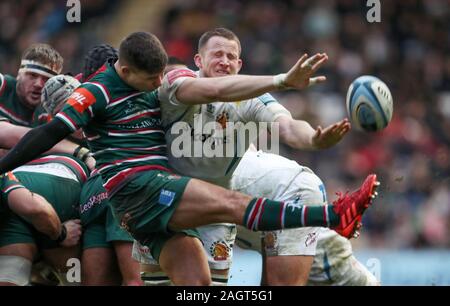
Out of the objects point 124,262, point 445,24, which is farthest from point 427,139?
point 124,262

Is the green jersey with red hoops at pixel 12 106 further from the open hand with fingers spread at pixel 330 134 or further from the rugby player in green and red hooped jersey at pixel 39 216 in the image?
the open hand with fingers spread at pixel 330 134

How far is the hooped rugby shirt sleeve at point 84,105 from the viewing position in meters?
5.03

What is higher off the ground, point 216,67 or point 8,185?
point 216,67

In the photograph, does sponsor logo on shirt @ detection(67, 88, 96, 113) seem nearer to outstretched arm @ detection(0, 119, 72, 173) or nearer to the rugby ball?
outstretched arm @ detection(0, 119, 72, 173)

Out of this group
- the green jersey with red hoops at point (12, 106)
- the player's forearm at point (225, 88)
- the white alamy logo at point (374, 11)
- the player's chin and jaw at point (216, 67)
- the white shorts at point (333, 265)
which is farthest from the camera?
the white alamy logo at point (374, 11)

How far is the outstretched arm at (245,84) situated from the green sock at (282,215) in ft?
2.00

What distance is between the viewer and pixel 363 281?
6.53 m

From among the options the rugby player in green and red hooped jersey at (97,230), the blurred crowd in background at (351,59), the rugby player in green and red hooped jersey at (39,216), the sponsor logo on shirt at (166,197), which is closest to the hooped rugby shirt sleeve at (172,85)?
the sponsor logo on shirt at (166,197)

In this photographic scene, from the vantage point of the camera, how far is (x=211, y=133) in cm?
557

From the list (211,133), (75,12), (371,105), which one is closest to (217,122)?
(211,133)

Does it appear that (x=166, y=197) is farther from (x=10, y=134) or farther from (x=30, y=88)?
(x=30, y=88)

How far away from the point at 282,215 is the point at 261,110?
2.73 ft

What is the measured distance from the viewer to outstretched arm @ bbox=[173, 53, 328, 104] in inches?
188
